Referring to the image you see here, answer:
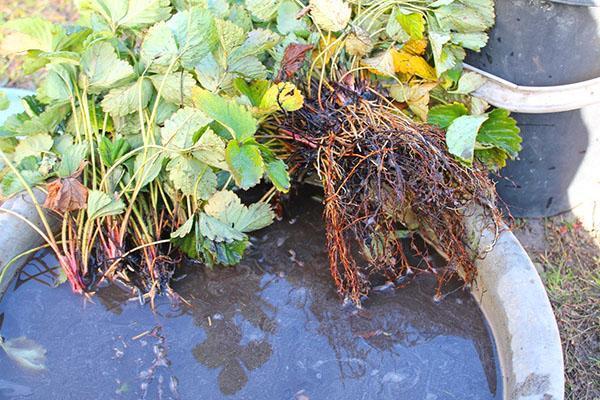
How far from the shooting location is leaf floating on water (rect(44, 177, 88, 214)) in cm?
131

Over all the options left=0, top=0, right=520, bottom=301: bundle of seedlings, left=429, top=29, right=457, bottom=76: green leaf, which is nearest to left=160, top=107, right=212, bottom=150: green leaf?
left=0, top=0, right=520, bottom=301: bundle of seedlings

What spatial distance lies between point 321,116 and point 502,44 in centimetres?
49

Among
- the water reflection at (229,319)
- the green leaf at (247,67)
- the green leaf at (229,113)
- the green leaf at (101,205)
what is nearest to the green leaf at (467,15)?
the green leaf at (247,67)

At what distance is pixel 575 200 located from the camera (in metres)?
1.74

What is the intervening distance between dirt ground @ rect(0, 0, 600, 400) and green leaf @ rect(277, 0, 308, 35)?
851mm

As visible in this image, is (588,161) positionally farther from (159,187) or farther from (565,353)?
(159,187)

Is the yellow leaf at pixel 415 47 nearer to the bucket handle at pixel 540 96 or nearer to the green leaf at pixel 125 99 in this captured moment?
the bucket handle at pixel 540 96

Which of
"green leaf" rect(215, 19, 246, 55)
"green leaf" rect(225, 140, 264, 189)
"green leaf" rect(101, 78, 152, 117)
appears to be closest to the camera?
"green leaf" rect(225, 140, 264, 189)

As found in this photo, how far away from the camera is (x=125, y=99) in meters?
1.41

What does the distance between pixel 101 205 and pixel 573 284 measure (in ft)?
4.10

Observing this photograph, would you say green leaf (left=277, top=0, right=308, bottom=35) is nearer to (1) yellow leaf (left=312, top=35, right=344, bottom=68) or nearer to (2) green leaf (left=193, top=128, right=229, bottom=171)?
(1) yellow leaf (left=312, top=35, right=344, bottom=68)

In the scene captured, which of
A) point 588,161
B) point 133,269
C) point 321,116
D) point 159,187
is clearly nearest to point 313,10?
point 321,116

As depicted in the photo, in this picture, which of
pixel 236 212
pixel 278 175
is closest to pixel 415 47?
pixel 278 175

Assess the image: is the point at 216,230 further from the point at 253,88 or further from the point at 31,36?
the point at 31,36
